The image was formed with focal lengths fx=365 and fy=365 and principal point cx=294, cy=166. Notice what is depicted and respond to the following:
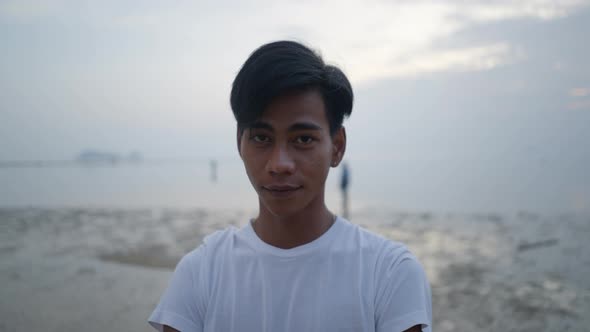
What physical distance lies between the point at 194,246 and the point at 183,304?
830cm

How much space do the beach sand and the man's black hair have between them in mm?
4668

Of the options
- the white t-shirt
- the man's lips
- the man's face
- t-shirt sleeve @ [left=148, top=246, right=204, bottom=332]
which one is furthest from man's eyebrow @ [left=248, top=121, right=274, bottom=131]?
t-shirt sleeve @ [left=148, top=246, right=204, bottom=332]

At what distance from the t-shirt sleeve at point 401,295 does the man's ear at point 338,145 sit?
0.53 meters

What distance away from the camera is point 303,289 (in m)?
1.54

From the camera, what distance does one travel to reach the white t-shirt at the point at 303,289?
4.81ft

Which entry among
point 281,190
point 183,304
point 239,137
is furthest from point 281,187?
point 183,304

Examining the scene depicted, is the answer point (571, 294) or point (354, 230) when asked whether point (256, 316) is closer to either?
point (354, 230)

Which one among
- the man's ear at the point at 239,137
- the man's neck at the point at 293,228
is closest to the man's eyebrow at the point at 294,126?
the man's ear at the point at 239,137

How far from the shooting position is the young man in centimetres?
149

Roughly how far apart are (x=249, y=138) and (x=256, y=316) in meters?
0.76

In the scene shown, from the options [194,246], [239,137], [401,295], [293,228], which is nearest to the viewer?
[401,295]

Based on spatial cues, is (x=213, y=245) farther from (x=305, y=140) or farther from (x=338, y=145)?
(x=338, y=145)

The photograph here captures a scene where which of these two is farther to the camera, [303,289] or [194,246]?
[194,246]

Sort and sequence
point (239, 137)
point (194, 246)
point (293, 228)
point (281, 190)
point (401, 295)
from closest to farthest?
point (401, 295) < point (281, 190) < point (293, 228) < point (239, 137) < point (194, 246)
